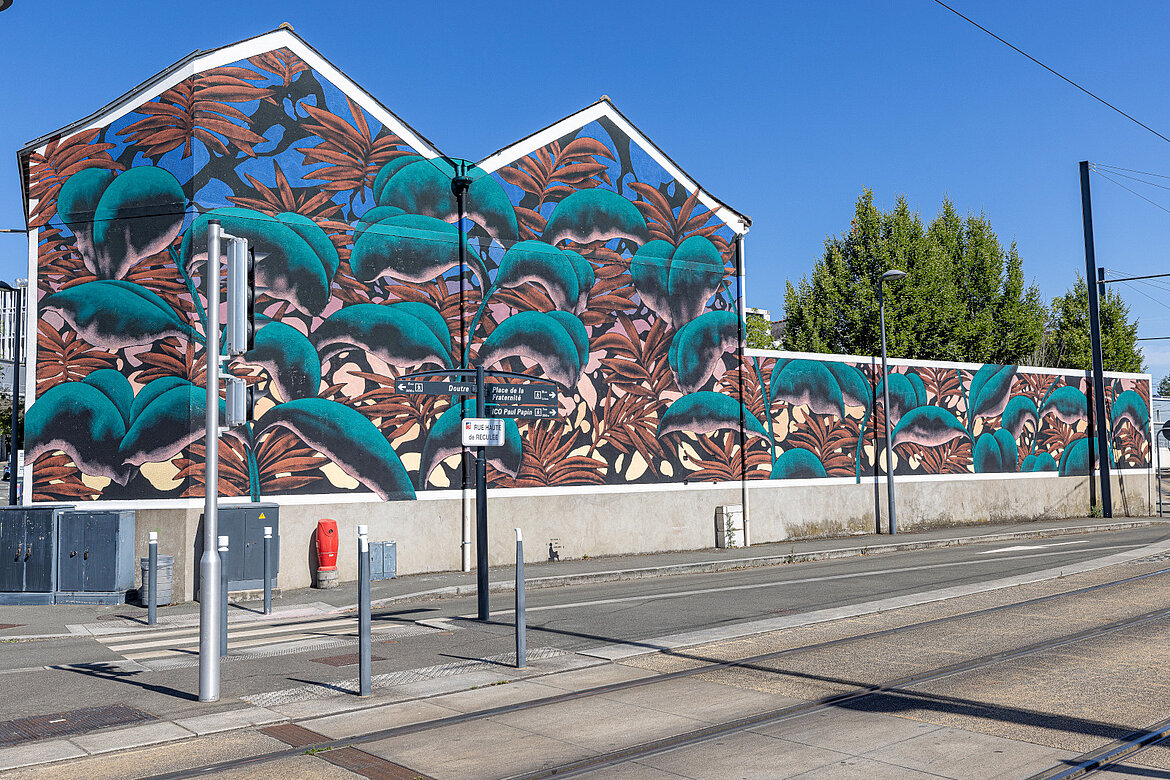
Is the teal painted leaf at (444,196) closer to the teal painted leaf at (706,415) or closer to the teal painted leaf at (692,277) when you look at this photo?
the teal painted leaf at (692,277)

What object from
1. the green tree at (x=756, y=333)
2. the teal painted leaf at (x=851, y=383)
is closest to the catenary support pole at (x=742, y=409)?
the teal painted leaf at (x=851, y=383)

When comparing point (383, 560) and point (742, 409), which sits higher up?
point (742, 409)

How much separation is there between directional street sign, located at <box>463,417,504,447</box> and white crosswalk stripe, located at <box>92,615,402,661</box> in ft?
9.42

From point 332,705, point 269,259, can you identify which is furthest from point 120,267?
point 332,705

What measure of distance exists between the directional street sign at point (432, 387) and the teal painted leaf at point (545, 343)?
6.84m

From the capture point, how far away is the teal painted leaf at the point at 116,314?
17641 millimetres

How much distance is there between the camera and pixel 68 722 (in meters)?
8.59

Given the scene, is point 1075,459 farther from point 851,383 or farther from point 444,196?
point 444,196

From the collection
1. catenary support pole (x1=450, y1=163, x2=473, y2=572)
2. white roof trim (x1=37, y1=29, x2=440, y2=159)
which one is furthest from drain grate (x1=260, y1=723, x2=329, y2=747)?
white roof trim (x1=37, y1=29, x2=440, y2=159)

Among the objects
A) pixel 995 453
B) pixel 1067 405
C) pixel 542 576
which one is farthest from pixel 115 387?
pixel 1067 405

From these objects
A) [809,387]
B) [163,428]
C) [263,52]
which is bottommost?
[163,428]

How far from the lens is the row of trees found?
44031 millimetres

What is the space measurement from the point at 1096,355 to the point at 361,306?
2709 centimetres

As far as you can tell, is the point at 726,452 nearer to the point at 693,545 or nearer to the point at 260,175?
the point at 693,545
